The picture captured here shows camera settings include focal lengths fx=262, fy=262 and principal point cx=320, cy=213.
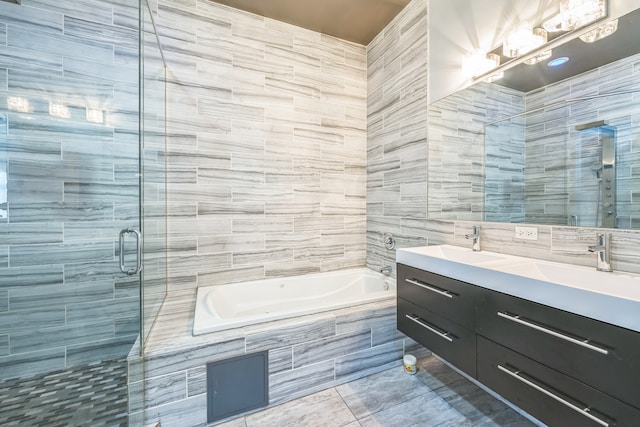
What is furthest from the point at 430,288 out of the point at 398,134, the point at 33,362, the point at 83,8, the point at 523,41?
the point at 83,8

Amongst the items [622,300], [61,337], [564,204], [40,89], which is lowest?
[61,337]

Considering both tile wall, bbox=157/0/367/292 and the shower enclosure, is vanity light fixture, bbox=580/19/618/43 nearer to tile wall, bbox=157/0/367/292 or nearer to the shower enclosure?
tile wall, bbox=157/0/367/292

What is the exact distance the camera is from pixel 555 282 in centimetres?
97

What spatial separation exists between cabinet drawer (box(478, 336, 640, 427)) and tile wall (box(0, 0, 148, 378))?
76.6 inches

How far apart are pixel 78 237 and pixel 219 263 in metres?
0.99

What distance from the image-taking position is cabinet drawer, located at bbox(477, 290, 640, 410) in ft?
2.62

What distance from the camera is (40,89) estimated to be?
174 centimetres

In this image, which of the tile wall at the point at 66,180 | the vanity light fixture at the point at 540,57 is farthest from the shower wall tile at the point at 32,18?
the vanity light fixture at the point at 540,57

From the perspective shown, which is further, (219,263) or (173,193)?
(219,263)

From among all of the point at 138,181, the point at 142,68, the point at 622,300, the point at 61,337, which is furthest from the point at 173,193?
the point at 622,300

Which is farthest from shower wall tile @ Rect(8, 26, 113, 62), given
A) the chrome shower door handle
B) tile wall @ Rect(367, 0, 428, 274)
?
tile wall @ Rect(367, 0, 428, 274)

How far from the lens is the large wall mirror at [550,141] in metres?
1.23

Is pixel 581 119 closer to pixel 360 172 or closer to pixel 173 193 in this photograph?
pixel 360 172

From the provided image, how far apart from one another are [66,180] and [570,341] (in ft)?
9.48
